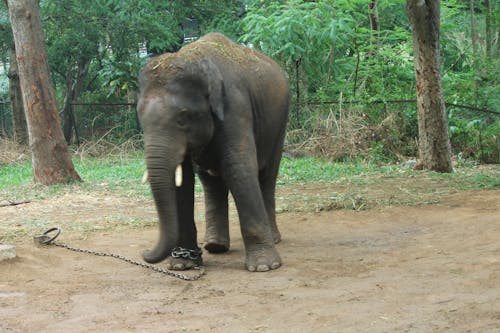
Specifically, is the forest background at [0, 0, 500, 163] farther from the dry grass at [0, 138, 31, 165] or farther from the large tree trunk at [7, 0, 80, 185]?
the large tree trunk at [7, 0, 80, 185]

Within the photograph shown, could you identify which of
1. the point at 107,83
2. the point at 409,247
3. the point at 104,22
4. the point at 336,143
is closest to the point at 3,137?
the point at 107,83

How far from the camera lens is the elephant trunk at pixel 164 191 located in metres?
5.55

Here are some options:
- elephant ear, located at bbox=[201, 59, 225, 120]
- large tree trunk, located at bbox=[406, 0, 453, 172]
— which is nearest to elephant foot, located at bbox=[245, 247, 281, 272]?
elephant ear, located at bbox=[201, 59, 225, 120]

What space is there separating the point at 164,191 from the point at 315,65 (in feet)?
39.9

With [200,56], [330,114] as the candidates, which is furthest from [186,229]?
[330,114]

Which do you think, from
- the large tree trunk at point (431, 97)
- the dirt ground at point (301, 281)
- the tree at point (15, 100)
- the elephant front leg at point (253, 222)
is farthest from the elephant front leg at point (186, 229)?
the tree at point (15, 100)

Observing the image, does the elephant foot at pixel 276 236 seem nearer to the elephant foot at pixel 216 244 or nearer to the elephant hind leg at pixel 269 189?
the elephant hind leg at pixel 269 189

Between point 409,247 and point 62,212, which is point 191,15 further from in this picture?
point 409,247

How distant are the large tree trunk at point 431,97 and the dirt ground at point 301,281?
9.81 feet

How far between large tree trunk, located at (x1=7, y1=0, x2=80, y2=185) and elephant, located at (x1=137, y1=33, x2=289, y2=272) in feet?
19.4

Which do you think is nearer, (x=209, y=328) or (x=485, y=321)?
(x=485, y=321)

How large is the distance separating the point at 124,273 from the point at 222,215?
4.35 ft

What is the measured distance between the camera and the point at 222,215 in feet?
23.6

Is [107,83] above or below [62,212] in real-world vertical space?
above
